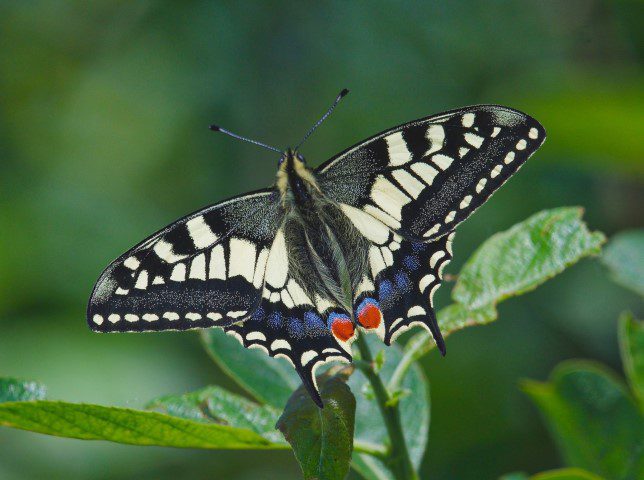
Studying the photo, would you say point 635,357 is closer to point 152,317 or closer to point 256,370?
point 256,370

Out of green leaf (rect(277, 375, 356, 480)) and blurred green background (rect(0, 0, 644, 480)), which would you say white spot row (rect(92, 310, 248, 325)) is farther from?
blurred green background (rect(0, 0, 644, 480))

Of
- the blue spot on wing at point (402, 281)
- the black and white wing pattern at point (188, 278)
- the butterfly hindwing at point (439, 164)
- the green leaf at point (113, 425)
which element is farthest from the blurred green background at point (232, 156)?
the green leaf at point (113, 425)

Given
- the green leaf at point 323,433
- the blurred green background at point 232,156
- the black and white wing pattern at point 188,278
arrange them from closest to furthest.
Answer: the green leaf at point 323,433
the black and white wing pattern at point 188,278
the blurred green background at point 232,156

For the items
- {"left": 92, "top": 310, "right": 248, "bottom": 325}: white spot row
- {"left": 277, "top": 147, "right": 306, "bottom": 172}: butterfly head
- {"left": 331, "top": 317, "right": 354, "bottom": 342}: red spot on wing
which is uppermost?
{"left": 277, "top": 147, "right": 306, "bottom": 172}: butterfly head

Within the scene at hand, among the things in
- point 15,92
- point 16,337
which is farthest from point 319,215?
point 15,92

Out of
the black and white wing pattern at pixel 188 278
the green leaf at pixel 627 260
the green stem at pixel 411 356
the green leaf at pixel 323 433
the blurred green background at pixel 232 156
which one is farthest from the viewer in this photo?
the blurred green background at pixel 232 156

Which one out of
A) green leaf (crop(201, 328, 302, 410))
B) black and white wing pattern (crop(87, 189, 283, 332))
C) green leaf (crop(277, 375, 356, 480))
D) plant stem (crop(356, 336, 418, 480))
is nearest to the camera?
green leaf (crop(277, 375, 356, 480))

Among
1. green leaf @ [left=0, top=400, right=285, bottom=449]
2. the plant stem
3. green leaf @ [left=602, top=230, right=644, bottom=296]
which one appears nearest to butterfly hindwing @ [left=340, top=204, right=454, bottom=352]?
the plant stem

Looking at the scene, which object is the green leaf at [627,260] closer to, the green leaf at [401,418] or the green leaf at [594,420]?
the green leaf at [594,420]

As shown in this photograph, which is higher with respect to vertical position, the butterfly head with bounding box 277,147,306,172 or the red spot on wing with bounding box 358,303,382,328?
the butterfly head with bounding box 277,147,306,172
